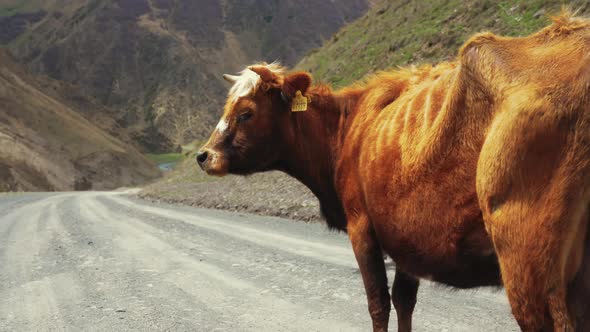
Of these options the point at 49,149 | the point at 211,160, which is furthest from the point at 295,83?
the point at 49,149

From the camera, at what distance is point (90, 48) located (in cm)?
16375

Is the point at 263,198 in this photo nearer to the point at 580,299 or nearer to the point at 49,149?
the point at 580,299

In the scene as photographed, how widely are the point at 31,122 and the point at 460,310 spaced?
95056mm

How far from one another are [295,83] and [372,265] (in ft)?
5.22

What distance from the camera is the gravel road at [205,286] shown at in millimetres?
6051

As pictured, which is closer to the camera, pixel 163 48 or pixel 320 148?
pixel 320 148

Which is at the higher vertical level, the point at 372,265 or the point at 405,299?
the point at 372,265

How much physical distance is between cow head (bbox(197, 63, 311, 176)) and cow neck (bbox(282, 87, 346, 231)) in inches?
4.3

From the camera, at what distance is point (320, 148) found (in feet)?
14.5

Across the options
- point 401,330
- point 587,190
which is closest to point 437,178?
point 587,190

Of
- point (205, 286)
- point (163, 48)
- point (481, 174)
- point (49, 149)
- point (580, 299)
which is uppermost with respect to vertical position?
point (163, 48)

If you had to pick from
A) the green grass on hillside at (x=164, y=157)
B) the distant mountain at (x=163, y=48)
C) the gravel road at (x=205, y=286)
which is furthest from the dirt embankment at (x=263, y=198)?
the distant mountain at (x=163, y=48)

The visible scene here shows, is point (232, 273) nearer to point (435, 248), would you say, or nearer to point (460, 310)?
point (460, 310)

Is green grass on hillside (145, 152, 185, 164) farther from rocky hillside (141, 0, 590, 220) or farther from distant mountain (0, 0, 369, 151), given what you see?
rocky hillside (141, 0, 590, 220)
